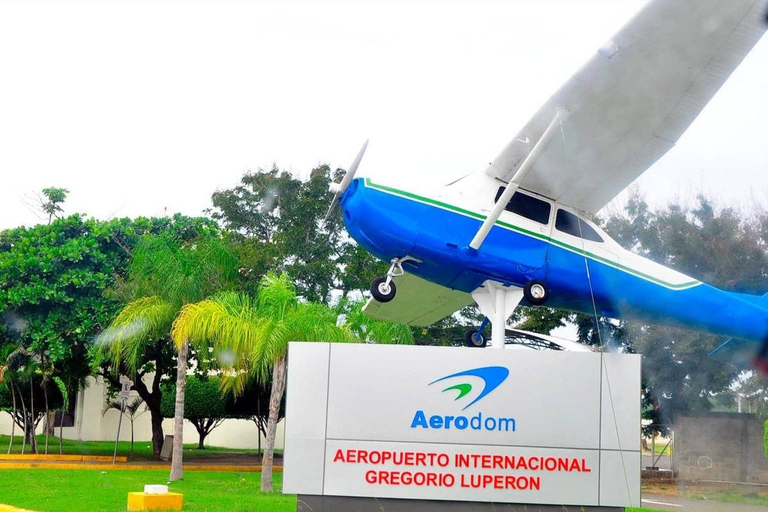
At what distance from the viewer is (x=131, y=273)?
87.9 ft

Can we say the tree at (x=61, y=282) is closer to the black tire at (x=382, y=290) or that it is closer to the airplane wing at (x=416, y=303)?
the airplane wing at (x=416, y=303)

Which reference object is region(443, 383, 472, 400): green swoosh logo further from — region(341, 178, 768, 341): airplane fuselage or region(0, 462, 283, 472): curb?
region(0, 462, 283, 472): curb

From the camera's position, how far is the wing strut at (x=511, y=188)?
12062mm

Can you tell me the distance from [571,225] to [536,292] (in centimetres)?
115

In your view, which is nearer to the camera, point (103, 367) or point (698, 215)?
point (698, 215)

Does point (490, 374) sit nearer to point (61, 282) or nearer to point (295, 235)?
point (295, 235)

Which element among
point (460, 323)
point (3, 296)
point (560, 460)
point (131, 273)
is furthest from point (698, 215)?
point (3, 296)

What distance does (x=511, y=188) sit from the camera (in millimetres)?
12477

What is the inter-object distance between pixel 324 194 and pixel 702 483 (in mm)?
23886

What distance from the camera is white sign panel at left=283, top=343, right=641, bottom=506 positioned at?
10.6 metres

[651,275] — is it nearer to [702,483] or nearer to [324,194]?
[702,483]

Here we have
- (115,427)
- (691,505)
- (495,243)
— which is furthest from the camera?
(115,427)

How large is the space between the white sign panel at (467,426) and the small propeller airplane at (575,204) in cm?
164

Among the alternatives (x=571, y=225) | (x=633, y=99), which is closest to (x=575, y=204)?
(x=571, y=225)
